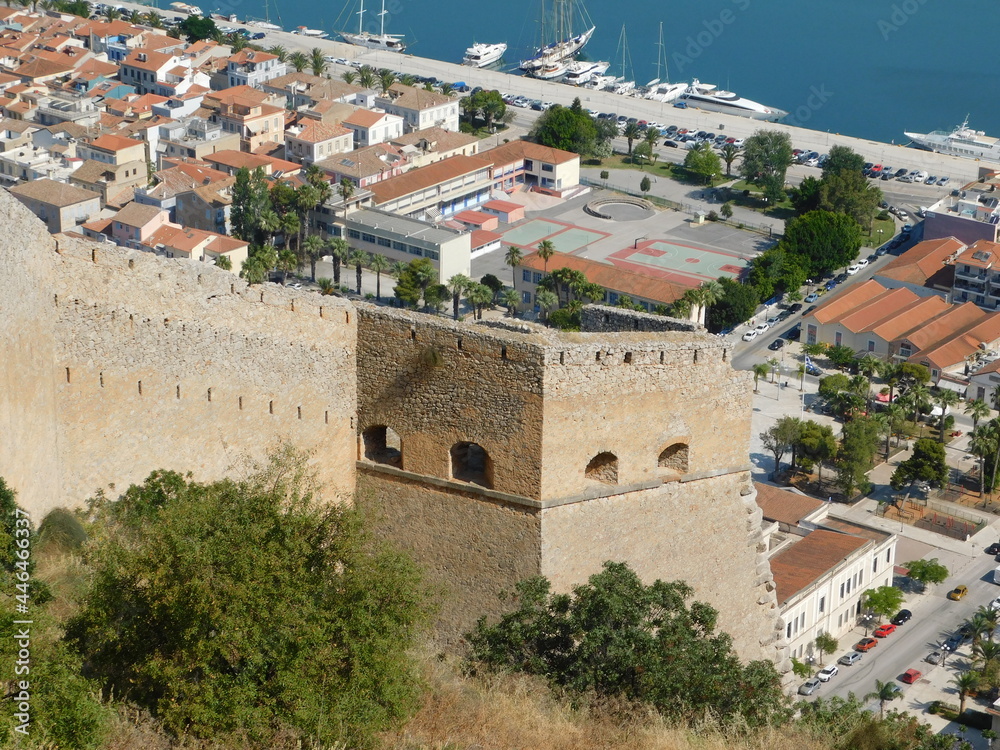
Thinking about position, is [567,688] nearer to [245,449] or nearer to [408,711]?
[408,711]

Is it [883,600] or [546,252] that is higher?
[546,252]

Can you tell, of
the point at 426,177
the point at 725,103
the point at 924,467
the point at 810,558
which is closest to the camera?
the point at 810,558

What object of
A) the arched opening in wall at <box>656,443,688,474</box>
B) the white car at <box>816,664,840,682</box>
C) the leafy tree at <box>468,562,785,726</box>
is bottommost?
the white car at <box>816,664,840,682</box>

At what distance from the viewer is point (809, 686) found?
4466 centimetres

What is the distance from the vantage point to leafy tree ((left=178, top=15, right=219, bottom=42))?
119062 mm

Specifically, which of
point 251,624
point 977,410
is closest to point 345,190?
point 977,410

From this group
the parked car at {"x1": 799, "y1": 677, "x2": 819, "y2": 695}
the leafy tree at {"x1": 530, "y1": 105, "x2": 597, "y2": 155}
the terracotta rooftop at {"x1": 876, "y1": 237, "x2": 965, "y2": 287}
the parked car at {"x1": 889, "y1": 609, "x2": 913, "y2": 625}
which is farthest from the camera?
the leafy tree at {"x1": 530, "y1": 105, "x2": 597, "y2": 155}

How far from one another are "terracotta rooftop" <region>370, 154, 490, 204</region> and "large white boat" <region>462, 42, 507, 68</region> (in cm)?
3458

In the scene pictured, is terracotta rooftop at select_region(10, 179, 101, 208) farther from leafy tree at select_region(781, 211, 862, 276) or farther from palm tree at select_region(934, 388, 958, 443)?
palm tree at select_region(934, 388, 958, 443)

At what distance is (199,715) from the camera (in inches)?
587

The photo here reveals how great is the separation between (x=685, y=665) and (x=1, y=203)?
10289 millimetres

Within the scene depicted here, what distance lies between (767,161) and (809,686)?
2270 inches

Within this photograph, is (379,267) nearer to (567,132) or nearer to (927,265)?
(567,132)

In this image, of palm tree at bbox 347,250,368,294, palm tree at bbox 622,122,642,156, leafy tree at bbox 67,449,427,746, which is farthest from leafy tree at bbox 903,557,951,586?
palm tree at bbox 622,122,642,156
